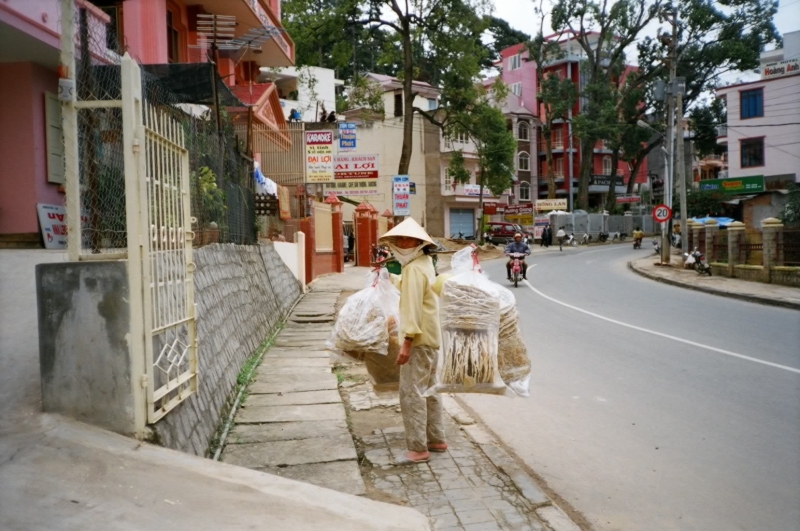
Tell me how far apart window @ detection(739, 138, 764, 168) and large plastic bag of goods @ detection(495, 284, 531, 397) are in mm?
40329

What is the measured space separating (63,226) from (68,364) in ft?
28.2

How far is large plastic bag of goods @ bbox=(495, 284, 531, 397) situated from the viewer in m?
5.00

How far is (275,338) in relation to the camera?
10.3 meters

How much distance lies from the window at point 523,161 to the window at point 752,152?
20.6m

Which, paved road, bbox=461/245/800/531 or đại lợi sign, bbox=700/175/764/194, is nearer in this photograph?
paved road, bbox=461/245/800/531

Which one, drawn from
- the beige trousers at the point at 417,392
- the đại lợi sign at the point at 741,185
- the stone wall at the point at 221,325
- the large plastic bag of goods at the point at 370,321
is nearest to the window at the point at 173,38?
the stone wall at the point at 221,325

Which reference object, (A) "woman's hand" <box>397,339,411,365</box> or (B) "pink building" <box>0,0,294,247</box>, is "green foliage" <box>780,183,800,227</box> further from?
(A) "woman's hand" <box>397,339,411,365</box>

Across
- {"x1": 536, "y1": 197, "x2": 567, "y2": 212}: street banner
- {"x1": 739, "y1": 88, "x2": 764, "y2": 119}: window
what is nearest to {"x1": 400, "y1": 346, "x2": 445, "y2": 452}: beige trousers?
{"x1": 739, "y1": 88, "x2": 764, "y2": 119}: window

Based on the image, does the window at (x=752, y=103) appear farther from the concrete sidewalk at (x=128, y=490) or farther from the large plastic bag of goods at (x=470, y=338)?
the concrete sidewalk at (x=128, y=490)

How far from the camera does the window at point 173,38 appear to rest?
16.2m

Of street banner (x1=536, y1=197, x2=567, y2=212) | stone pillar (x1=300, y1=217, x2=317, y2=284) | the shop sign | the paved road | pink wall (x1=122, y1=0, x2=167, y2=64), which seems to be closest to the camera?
the paved road

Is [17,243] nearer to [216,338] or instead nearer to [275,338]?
[275,338]

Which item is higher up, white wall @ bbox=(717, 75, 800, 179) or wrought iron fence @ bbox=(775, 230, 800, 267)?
white wall @ bbox=(717, 75, 800, 179)

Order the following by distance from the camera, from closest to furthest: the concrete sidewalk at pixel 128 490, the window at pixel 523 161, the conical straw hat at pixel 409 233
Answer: the concrete sidewalk at pixel 128 490, the conical straw hat at pixel 409 233, the window at pixel 523 161
